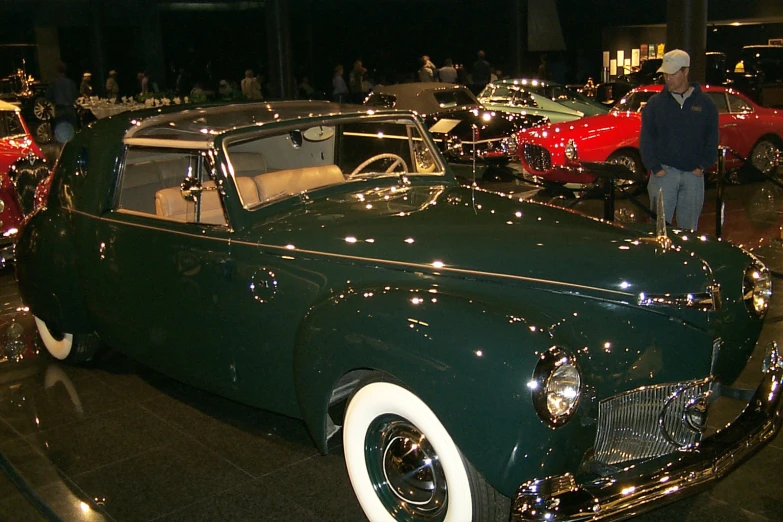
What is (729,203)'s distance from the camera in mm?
10359

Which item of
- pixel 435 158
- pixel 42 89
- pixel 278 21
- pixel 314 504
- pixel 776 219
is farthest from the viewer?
pixel 42 89

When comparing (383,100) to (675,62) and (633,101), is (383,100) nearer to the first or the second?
(633,101)

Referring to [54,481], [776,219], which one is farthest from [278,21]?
[54,481]

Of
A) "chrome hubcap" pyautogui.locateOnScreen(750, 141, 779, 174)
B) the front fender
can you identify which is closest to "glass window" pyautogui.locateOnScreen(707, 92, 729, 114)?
"chrome hubcap" pyautogui.locateOnScreen(750, 141, 779, 174)

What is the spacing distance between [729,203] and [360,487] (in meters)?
8.38

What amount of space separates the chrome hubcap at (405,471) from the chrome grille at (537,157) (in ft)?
26.3

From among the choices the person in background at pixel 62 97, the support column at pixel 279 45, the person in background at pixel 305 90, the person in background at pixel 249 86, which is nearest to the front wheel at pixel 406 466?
the person in background at pixel 62 97

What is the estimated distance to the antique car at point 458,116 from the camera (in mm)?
13141

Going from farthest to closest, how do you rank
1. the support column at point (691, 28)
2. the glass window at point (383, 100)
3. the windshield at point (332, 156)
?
1. the glass window at point (383, 100)
2. the support column at point (691, 28)
3. the windshield at point (332, 156)

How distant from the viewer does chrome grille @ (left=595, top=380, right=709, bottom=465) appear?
3059 mm

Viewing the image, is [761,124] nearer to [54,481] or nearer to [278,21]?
[54,481]

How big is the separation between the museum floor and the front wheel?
28 cm

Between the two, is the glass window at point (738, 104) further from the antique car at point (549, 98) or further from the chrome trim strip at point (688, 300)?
the chrome trim strip at point (688, 300)

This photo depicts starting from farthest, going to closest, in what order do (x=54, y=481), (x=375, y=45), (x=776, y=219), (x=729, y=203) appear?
1. (x=375, y=45)
2. (x=729, y=203)
3. (x=776, y=219)
4. (x=54, y=481)
